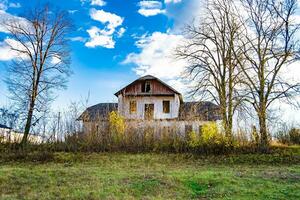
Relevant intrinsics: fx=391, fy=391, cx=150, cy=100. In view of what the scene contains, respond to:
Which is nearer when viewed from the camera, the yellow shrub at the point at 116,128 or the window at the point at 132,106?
the yellow shrub at the point at 116,128

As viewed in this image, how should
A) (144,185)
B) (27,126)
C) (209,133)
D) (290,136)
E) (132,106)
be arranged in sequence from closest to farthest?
(144,185) < (209,133) < (27,126) < (290,136) < (132,106)

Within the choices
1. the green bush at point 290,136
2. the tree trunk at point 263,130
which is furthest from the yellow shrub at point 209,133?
the green bush at point 290,136

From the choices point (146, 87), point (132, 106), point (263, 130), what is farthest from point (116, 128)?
point (146, 87)

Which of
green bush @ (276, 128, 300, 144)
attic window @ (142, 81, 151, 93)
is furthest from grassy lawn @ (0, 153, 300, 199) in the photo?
attic window @ (142, 81, 151, 93)

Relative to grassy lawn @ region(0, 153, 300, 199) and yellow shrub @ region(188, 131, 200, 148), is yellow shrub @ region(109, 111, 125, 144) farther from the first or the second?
grassy lawn @ region(0, 153, 300, 199)

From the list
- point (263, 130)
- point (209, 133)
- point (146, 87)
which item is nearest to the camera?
point (209, 133)

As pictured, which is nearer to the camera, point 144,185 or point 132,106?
point 144,185

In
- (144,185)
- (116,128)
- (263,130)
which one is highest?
(116,128)

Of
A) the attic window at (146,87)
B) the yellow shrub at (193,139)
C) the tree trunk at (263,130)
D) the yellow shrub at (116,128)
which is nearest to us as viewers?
the yellow shrub at (193,139)

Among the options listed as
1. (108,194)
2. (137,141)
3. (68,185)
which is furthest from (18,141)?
(108,194)

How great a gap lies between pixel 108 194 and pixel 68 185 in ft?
5.77

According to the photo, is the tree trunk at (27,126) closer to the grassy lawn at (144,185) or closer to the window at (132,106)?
the grassy lawn at (144,185)

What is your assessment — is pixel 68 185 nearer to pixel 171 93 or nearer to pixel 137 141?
pixel 137 141

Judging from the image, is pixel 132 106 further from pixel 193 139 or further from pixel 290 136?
pixel 290 136
